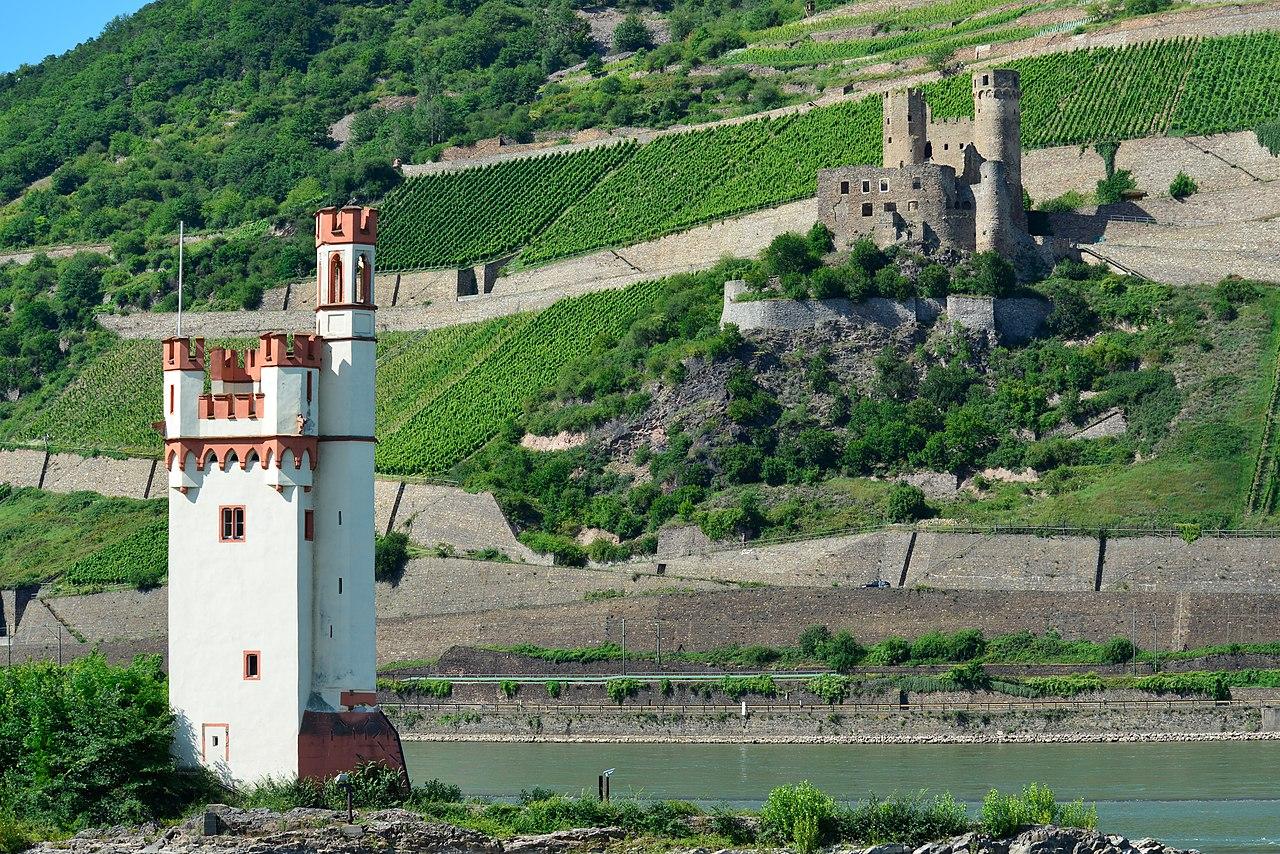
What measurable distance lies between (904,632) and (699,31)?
5574 centimetres

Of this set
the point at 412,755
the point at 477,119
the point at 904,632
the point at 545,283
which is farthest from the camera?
the point at 477,119

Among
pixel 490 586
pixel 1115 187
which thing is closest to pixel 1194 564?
pixel 490 586

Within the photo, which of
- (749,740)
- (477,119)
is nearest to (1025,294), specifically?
(749,740)

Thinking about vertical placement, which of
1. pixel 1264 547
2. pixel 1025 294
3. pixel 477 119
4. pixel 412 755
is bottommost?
pixel 412 755

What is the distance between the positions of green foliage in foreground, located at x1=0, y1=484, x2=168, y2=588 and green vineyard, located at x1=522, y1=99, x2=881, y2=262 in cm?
1601

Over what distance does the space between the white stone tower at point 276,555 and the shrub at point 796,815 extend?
5.07 metres

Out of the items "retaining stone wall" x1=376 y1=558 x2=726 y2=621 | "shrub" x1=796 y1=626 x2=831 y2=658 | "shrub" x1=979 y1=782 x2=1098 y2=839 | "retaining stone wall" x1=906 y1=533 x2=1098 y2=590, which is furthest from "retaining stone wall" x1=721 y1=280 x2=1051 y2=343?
"shrub" x1=979 y1=782 x2=1098 y2=839

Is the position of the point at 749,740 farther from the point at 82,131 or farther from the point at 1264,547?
the point at 82,131

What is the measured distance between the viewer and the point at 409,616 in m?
67.4

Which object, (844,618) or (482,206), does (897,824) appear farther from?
(482,206)

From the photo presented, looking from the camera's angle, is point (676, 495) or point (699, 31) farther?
point (699, 31)

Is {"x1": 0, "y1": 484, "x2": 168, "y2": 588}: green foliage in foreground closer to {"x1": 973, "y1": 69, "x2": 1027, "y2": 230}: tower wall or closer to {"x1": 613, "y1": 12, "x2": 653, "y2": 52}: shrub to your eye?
{"x1": 973, "y1": 69, "x2": 1027, "y2": 230}: tower wall

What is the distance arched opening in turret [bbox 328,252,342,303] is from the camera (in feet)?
121

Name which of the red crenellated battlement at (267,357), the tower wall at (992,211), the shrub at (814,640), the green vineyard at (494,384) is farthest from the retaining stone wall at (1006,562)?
the red crenellated battlement at (267,357)
